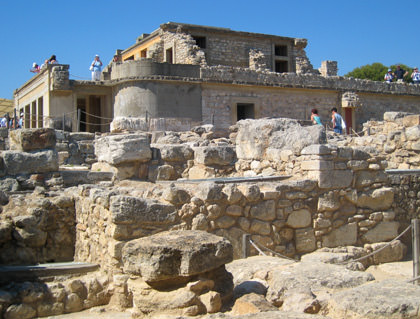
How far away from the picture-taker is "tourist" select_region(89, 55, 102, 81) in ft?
71.1

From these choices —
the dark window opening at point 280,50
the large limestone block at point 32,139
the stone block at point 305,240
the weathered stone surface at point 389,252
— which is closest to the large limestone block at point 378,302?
the stone block at point 305,240

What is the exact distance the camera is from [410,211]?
24.7ft

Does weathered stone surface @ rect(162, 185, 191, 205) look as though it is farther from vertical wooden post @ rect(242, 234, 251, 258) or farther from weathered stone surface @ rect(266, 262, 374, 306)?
weathered stone surface @ rect(266, 262, 374, 306)

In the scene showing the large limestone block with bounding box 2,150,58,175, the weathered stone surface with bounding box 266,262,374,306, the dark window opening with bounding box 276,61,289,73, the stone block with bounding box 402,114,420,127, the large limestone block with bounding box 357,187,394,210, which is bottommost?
the weathered stone surface with bounding box 266,262,374,306

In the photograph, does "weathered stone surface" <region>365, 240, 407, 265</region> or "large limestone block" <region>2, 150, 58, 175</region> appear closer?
"weathered stone surface" <region>365, 240, 407, 265</region>

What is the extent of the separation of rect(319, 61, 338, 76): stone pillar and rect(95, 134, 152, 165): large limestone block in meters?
21.0

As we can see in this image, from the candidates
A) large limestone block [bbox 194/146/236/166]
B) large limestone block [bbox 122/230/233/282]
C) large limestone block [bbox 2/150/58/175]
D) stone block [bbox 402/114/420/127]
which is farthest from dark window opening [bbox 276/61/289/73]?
large limestone block [bbox 122/230/233/282]

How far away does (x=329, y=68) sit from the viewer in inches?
1061

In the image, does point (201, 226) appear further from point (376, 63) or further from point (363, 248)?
point (376, 63)

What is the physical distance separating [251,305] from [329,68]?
24828mm

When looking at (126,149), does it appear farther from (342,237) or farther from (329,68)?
(329,68)

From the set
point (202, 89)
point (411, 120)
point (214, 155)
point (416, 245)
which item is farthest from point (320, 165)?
point (202, 89)

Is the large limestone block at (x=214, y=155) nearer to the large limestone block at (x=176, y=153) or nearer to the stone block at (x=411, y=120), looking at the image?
the large limestone block at (x=176, y=153)

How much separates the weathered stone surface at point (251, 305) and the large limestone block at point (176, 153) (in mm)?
4529
